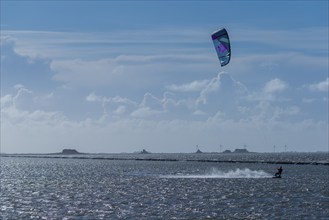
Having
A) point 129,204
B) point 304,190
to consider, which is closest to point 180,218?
point 129,204

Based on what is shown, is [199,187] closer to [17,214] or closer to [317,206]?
[317,206]

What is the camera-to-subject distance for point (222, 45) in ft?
142

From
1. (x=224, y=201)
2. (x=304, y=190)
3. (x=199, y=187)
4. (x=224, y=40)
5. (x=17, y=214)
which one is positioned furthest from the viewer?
(x=199, y=187)

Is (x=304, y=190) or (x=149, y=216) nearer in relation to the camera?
(x=149, y=216)

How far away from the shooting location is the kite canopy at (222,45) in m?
41.5

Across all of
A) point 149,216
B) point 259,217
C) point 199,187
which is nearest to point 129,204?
point 149,216

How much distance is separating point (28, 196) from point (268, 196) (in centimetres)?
2272

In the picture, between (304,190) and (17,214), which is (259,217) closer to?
(17,214)

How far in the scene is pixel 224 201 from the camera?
183ft

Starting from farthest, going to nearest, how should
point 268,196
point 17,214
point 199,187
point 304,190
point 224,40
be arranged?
point 199,187, point 304,190, point 268,196, point 17,214, point 224,40

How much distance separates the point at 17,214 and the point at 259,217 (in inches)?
665

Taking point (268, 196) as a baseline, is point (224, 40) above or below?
above

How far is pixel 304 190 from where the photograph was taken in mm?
69375

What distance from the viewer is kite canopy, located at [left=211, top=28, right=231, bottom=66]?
41.5 m
